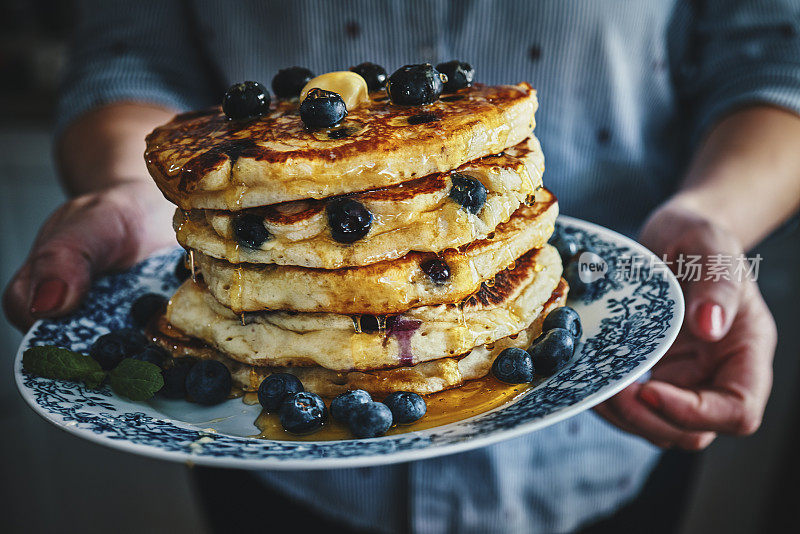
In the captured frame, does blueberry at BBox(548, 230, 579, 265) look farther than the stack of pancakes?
Yes

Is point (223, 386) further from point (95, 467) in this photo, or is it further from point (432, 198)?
point (95, 467)

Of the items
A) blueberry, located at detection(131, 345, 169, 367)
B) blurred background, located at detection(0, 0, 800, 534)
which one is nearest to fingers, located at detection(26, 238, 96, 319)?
blueberry, located at detection(131, 345, 169, 367)

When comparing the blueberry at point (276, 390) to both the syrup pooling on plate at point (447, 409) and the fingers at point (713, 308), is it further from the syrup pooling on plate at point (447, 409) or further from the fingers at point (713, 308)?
the fingers at point (713, 308)

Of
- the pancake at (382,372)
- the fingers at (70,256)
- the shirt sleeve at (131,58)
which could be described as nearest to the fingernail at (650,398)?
the pancake at (382,372)

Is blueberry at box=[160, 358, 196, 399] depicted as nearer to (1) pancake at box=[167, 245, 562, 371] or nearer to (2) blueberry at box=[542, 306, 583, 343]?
(1) pancake at box=[167, 245, 562, 371]

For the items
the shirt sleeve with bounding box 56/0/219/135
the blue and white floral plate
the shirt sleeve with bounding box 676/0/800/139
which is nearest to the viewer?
the blue and white floral plate

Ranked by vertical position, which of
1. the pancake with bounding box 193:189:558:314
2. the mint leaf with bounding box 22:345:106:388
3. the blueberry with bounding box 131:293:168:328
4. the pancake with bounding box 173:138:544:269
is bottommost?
the blueberry with bounding box 131:293:168:328
